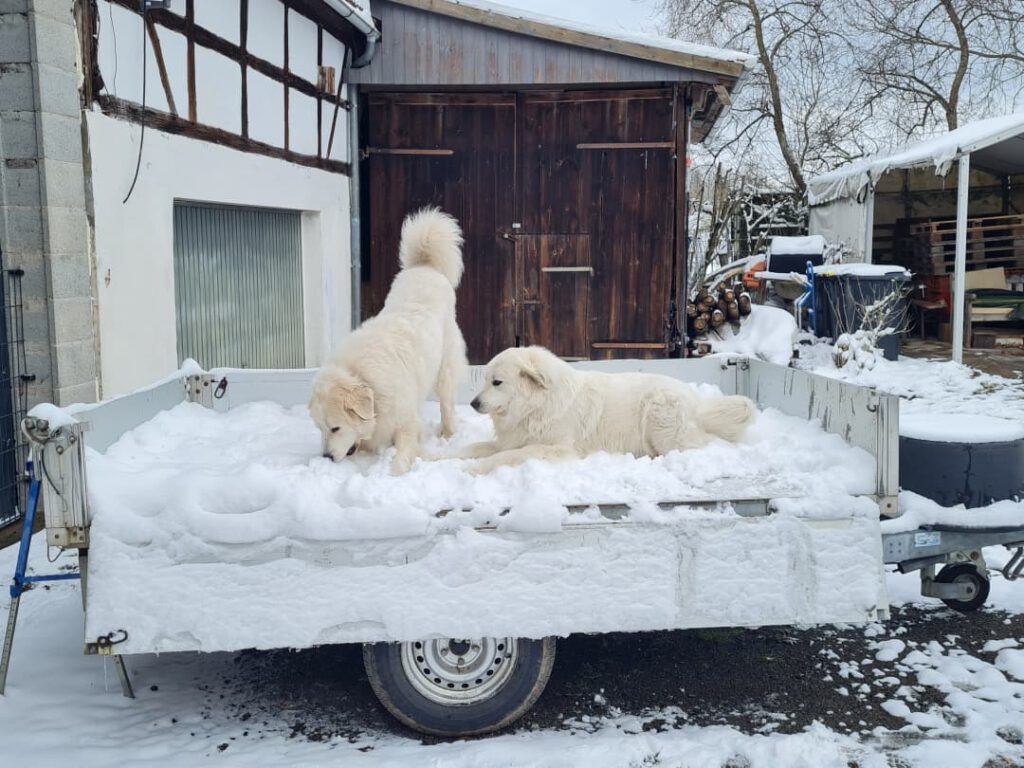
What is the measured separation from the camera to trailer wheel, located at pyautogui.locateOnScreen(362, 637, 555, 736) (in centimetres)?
327

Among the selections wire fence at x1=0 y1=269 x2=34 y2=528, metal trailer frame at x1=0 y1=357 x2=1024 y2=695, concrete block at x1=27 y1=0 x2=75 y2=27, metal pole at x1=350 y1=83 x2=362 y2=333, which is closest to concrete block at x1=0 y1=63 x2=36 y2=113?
concrete block at x1=27 y1=0 x2=75 y2=27

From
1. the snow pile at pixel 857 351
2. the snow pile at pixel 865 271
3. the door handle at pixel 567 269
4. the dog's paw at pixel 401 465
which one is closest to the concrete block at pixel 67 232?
the dog's paw at pixel 401 465

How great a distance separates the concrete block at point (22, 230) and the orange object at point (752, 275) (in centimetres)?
1390

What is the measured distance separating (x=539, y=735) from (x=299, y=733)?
90cm

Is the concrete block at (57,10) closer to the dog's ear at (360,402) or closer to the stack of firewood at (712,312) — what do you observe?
the dog's ear at (360,402)

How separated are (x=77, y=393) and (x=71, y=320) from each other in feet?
1.54

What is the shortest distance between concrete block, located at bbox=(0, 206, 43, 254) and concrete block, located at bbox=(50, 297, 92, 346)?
1.17 ft

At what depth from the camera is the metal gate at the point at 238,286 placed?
740 cm

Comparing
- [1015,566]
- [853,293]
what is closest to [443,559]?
[1015,566]

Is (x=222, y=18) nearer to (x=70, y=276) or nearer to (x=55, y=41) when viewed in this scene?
(x=55, y=41)

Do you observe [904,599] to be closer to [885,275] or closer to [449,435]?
[449,435]

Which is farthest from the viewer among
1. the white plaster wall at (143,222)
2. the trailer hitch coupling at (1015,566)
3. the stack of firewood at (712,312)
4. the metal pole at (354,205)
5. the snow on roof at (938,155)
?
the stack of firewood at (712,312)

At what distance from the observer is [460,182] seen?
10773mm

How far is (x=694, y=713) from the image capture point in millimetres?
3525
